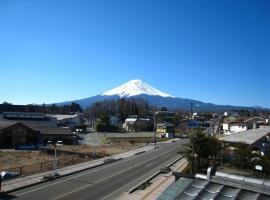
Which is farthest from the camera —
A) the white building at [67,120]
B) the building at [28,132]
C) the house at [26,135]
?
the white building at [67,120]

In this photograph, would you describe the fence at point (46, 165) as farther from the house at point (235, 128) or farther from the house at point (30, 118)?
the house at point (235, 128)

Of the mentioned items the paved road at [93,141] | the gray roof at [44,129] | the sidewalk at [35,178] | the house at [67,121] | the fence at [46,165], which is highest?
the house at [67,121]

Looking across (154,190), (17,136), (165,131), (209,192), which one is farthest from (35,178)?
(165,131)

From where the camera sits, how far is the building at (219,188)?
13.8 m

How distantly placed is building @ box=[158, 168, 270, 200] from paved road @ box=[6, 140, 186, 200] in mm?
14881

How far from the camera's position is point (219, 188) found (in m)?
14.4

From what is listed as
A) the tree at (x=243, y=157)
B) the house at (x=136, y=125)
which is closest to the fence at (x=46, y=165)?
the tree at (x=243, y=157)

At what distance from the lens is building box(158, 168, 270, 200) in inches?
542

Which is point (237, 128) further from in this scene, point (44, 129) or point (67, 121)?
point (44, 129)

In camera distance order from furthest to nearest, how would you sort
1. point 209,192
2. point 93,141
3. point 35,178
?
point 93,141
point 35,178
point 209,192

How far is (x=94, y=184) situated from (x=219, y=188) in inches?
829

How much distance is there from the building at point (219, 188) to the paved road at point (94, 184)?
1488cm

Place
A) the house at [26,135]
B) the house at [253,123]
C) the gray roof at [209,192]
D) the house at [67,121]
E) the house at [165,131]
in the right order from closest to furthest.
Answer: the gray roof at [209,192]
the house at [26,135]
the house at [253,123]
the house at [165,131]
the house at [67,121]

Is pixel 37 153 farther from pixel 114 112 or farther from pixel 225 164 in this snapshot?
Result: pixel 114 112
